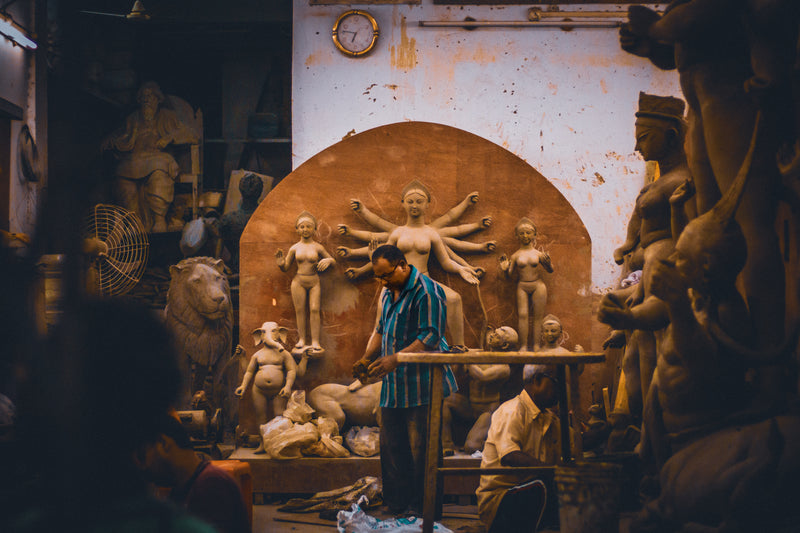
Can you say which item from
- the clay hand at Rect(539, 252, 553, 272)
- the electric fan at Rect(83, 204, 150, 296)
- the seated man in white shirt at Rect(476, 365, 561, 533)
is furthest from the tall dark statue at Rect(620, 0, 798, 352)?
the electric fan at Rect(83, 204, 150, 296)

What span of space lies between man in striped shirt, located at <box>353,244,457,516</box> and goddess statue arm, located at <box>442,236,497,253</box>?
2311 millimetres

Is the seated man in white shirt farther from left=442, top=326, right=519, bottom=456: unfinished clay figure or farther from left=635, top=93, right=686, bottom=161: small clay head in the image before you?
left=442, top=326, right=519, bottom=456: unfinished clay figure

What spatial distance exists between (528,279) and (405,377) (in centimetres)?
267

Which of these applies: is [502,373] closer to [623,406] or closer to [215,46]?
[623,406]

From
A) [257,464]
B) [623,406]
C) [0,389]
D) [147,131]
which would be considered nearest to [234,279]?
[147,131]

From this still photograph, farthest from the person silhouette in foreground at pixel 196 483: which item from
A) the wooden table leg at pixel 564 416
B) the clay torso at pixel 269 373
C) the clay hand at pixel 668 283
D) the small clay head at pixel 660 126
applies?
the clay torso at pixel 269 373

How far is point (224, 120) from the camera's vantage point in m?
11.9

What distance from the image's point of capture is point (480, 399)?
25.1ft

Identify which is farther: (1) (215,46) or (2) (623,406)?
(1) (215,46)

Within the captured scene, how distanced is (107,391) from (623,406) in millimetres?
4717

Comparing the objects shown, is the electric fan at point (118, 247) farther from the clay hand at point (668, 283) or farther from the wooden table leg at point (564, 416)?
the clay hand at point (668, 283)

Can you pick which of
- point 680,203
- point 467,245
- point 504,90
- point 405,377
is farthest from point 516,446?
point 504,90

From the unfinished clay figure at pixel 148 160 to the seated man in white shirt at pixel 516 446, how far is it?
6.90 meters

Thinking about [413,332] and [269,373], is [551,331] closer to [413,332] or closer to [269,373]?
[413,332]
